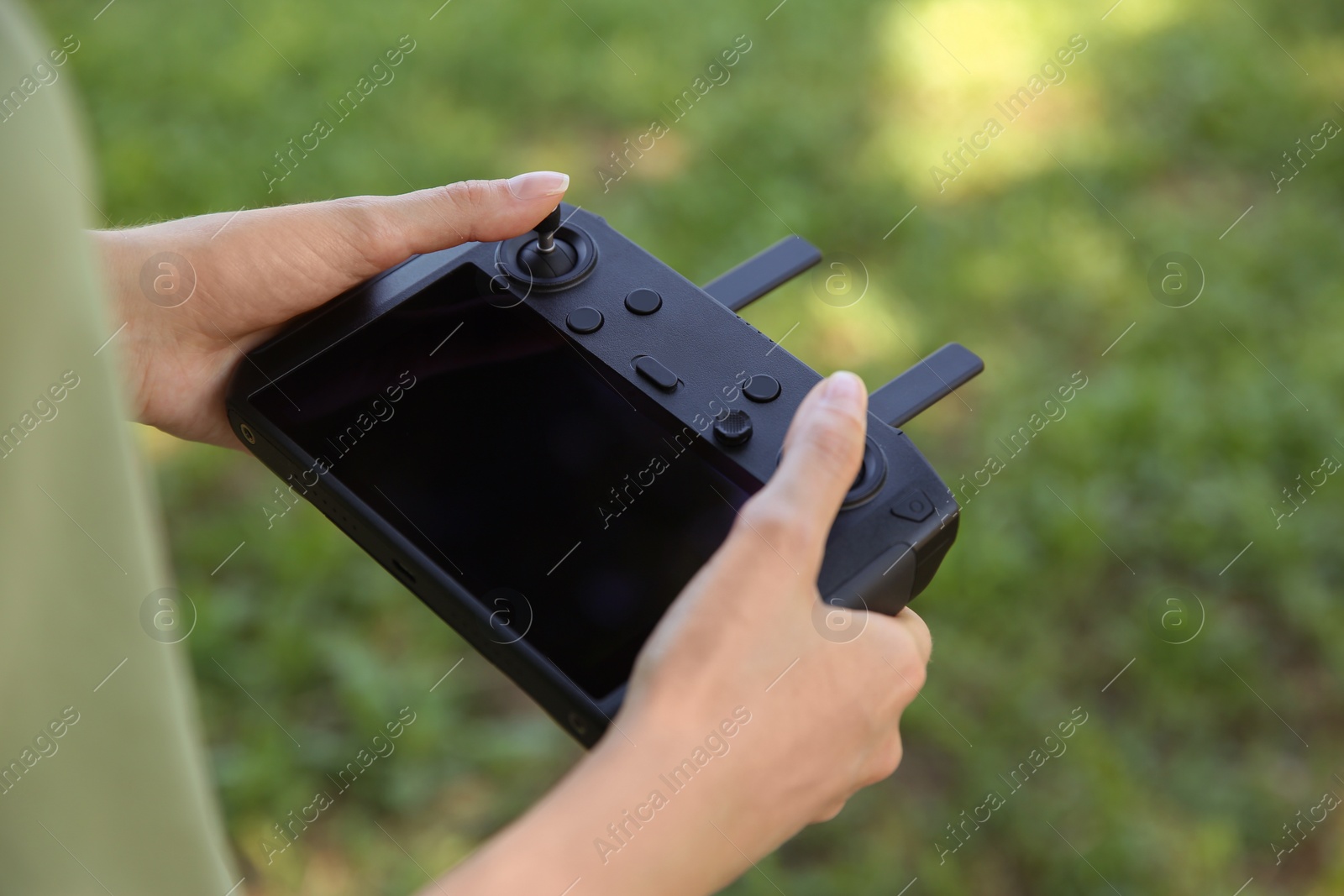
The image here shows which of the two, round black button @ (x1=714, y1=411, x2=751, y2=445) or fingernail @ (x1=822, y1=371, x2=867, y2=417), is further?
round black button @ (x1=714, y1=411, x2=751, y2=445)

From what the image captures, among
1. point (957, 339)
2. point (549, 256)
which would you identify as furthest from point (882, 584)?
point (957, 339)

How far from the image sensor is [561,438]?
1.08 metres

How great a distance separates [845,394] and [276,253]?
64 cm

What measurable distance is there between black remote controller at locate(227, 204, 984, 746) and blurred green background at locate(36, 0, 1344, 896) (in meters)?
0.78

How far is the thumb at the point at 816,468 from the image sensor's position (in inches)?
33.8

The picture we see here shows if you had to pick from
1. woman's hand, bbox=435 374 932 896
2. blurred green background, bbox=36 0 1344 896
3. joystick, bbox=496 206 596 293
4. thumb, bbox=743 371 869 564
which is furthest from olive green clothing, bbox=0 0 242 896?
blurred green background, bbox=36 0 1344 896

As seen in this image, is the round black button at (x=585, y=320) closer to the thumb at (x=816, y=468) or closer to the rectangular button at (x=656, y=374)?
the rectangular button at (x=656, y=374)

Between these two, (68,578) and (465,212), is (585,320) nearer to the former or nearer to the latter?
(465,212)

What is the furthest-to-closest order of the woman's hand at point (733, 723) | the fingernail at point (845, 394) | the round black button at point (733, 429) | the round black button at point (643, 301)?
the round black button at point (643, 301) < the round black button at point (733, 429) < the fingernail at point (845, 394) < the woman's hand at point (733, 723)

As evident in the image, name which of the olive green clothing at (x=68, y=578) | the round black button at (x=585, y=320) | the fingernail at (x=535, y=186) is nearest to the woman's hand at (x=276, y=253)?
the fingernail at (x=535, y=186)

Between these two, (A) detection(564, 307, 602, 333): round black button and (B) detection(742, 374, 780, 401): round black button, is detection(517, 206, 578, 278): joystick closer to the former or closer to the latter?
(A) detection(564, 307, 602, 333): round black button

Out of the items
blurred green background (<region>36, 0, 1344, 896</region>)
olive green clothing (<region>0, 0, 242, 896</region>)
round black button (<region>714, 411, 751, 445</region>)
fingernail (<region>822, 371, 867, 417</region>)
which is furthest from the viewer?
blurred green background (<region>36, 0, 1344, 896</region>)

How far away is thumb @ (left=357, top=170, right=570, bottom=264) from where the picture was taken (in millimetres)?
1164

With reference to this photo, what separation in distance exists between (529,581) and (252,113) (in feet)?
6.74
